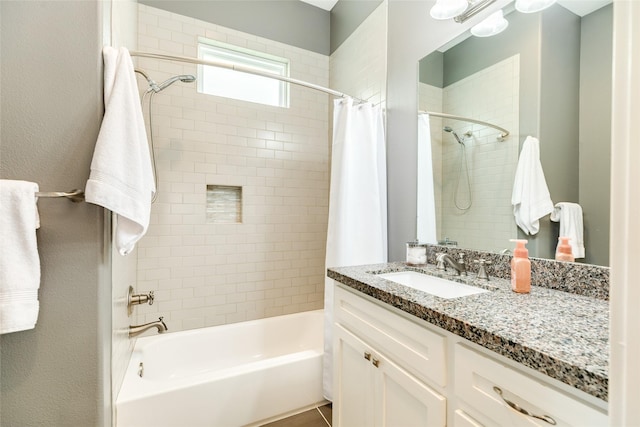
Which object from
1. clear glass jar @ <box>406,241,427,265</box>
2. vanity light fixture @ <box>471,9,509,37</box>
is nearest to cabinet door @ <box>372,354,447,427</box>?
clear glass jar @ <box>406,241,427,265</box>

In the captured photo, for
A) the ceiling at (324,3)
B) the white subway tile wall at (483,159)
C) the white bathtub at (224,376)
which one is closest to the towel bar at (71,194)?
the white bathtub at (224,376)

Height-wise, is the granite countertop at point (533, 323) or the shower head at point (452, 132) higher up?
the shower head at point (452, 132)

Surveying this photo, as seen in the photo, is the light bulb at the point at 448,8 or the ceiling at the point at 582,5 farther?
the light bulb at the point at 448,8

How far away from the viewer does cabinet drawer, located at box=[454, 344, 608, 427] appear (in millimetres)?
525

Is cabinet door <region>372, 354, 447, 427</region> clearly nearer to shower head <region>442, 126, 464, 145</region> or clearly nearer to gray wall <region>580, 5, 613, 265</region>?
gray wall <region>580, 5, 613, 265</region>

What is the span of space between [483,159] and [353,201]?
74 cm

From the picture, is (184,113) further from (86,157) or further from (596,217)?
(596,217)

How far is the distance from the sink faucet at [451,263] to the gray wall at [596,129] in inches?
17.8

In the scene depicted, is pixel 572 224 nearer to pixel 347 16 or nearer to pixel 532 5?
pixel 532 5

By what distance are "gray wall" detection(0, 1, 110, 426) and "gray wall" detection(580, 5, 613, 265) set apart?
1.78 meters

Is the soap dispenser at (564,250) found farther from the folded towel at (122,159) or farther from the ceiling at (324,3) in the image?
the ceiling at (324,3)

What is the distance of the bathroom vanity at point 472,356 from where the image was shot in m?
0.54

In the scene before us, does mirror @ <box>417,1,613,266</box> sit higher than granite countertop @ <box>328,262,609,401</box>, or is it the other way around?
mirror @ <box>417,1,613,266</box>

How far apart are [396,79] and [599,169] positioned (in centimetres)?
124
